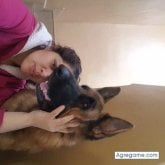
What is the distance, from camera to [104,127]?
856mm

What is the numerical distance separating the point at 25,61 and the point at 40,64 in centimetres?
4

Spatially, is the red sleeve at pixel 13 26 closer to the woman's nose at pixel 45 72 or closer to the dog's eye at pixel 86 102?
the woman's nose at pixel 45 72

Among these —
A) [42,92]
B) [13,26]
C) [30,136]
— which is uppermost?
[13,26]

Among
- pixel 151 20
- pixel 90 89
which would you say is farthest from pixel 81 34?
pixel 90 89

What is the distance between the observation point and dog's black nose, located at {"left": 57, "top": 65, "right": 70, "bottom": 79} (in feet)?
2.55

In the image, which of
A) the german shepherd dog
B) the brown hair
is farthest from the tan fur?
the brown hair

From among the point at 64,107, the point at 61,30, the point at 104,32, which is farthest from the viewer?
the point at 104,32

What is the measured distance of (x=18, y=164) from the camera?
0.86 metres

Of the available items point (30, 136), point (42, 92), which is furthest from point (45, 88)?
point (30, 136)

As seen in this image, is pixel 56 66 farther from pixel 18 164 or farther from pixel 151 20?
pixel 151 20

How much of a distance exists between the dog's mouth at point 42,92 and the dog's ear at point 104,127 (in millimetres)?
118

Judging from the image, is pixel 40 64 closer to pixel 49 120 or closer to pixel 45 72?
pixel 45 72

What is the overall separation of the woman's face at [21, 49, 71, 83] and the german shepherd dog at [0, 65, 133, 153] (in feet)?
0.06

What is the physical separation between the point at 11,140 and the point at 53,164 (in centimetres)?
12
